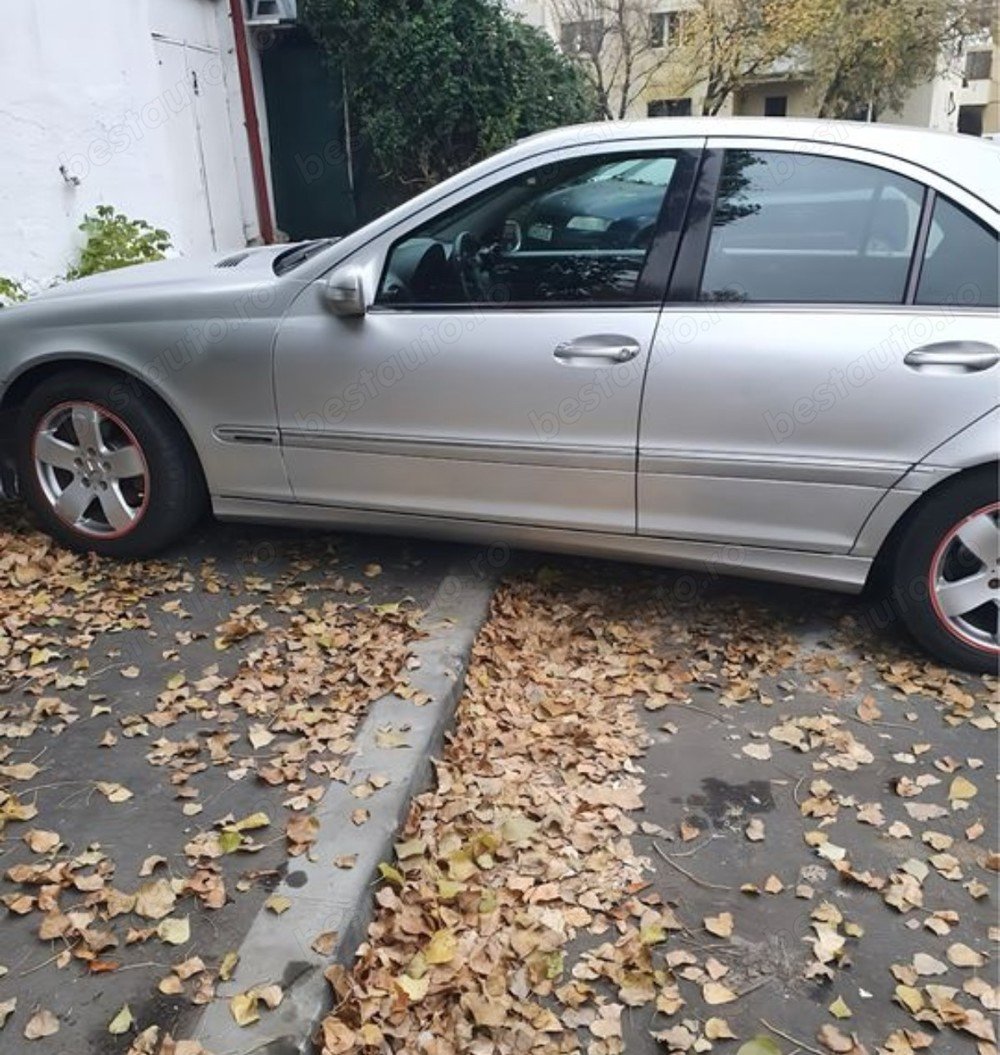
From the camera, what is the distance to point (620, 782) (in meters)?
3.07

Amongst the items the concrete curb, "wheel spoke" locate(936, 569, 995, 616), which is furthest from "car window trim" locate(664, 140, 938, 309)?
the concrete curb

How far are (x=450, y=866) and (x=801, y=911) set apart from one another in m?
0.94

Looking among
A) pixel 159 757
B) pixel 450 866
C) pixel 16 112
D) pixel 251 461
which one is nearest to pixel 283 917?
pixel 450 866

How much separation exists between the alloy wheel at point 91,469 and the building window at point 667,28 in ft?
83.7

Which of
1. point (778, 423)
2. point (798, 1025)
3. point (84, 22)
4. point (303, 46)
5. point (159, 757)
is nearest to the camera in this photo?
point (798, 1025)

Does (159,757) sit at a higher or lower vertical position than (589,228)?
lower

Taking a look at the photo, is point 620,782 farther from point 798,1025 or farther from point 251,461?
point 251,461

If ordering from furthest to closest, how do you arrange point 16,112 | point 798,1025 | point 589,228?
point 16,112, point 589,228, point 798,1025

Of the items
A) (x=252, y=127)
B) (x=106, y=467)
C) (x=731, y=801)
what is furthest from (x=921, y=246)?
(x=252, y=127)

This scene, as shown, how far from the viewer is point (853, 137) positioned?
10.9 feet

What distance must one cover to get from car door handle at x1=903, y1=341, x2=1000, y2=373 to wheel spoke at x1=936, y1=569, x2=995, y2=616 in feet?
2.43

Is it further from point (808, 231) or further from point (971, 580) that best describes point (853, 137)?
point (971, 580)

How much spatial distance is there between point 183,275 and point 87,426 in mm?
751

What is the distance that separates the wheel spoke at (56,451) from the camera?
4125 millimetres
